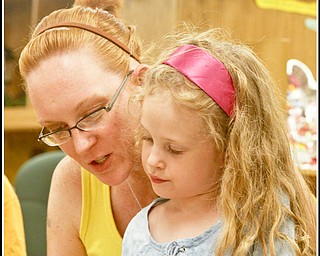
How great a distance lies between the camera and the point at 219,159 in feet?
3.34

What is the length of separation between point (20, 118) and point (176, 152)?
2507mm

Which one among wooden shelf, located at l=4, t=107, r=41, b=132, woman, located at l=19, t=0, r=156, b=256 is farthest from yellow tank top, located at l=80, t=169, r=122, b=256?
wooden shelf, located at l=4, t=107, r=41, b=132

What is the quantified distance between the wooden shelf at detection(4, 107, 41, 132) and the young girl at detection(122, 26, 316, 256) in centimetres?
238

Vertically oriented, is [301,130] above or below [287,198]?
below

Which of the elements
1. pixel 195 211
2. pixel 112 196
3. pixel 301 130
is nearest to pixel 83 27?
pixel 112 196

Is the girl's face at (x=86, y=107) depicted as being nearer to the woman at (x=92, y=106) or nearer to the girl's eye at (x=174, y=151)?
the woman at (x=92, y=106)

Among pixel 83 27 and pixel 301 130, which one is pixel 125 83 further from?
pixel 301 130

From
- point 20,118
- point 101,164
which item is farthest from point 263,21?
point 101,164

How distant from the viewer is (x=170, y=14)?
2.89 metres

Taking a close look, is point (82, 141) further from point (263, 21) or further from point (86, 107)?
point (263, 21)

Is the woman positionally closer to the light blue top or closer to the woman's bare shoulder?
the woman's bare shoulder

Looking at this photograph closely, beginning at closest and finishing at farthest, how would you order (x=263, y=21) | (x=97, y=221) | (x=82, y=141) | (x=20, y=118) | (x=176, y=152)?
1. (x=176, y=152)
2. (x=82, y=141)
3. (x=97, y=221)
4. (x=263, y=21)
5. (x=20, y=118)

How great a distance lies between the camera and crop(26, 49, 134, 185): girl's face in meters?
1.23

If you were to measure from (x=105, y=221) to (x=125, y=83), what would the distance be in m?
0.27
